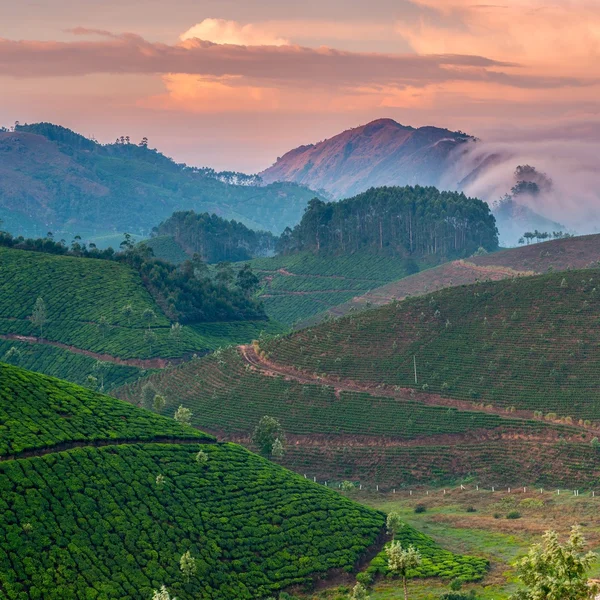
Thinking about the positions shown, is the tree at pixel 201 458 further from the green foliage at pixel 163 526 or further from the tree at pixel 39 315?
the tree at pixel 39 315

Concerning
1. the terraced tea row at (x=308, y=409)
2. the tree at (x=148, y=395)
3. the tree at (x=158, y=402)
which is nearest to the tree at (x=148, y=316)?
the terraced tea row at (x=308, y=409)

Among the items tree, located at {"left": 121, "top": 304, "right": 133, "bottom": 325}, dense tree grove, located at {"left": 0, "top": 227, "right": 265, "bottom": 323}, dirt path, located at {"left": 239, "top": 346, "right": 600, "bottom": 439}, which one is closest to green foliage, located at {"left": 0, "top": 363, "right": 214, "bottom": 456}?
dirt path, located at {"left": 239, "top": 346, "right": 600, "bottom": 439}

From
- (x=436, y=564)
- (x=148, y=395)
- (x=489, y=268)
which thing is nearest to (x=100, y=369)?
(x=148, y=395)

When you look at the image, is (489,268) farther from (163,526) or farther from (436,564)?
(163,526)

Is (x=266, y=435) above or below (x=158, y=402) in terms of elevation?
below

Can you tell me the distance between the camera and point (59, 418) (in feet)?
227

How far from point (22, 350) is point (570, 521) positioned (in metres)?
90.6

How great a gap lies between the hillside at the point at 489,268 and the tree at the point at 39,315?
172ft

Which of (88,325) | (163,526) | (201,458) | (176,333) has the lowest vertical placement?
(163,526)

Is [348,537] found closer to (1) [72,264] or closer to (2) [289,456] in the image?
(2) [289,456]

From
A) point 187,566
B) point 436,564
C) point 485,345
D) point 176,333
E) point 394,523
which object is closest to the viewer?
point 187,566

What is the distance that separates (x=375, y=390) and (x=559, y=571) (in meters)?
67.2

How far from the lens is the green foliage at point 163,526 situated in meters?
54.7

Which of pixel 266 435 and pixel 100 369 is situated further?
pixel 100 369
